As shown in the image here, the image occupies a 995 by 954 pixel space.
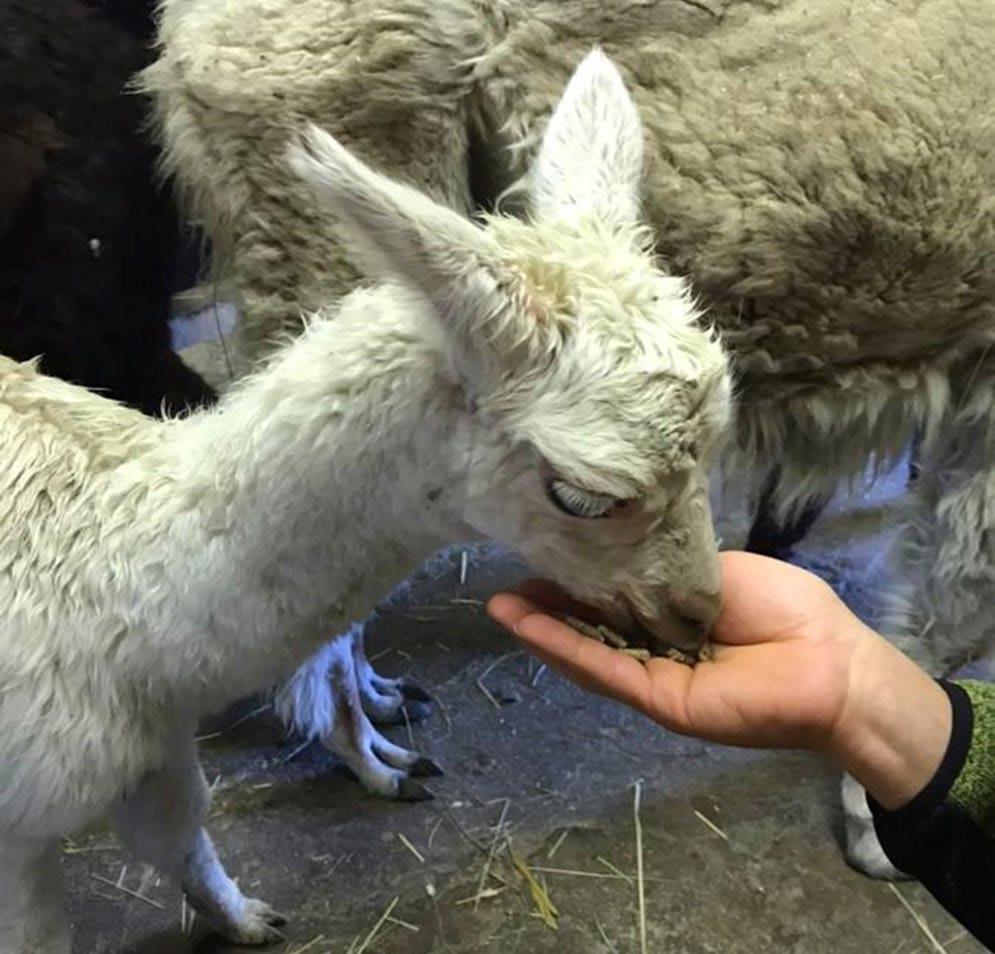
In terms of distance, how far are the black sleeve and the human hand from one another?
3cm

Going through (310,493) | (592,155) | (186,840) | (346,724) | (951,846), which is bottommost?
(346,724)

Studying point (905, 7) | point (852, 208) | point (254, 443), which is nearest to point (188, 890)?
point (254, 443)

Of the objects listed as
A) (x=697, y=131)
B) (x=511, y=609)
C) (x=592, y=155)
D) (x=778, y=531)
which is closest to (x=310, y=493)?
(x=511, y=609)

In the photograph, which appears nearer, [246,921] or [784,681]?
[784,681]

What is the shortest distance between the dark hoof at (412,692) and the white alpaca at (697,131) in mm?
1043

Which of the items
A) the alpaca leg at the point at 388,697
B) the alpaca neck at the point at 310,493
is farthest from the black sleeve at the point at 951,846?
the alpaca leg at the point at 388,697

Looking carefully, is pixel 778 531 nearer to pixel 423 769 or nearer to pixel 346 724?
pixel 423 769

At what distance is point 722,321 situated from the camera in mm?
2162

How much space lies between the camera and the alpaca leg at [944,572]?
234cm

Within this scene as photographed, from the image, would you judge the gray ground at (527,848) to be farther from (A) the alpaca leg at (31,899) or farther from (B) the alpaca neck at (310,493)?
(B) the alpaca neck at (310,493)

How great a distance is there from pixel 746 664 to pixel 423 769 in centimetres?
133

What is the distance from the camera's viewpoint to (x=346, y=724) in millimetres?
2547

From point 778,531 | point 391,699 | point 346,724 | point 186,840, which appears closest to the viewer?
point 186,840

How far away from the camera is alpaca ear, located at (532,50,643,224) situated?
151 cm
